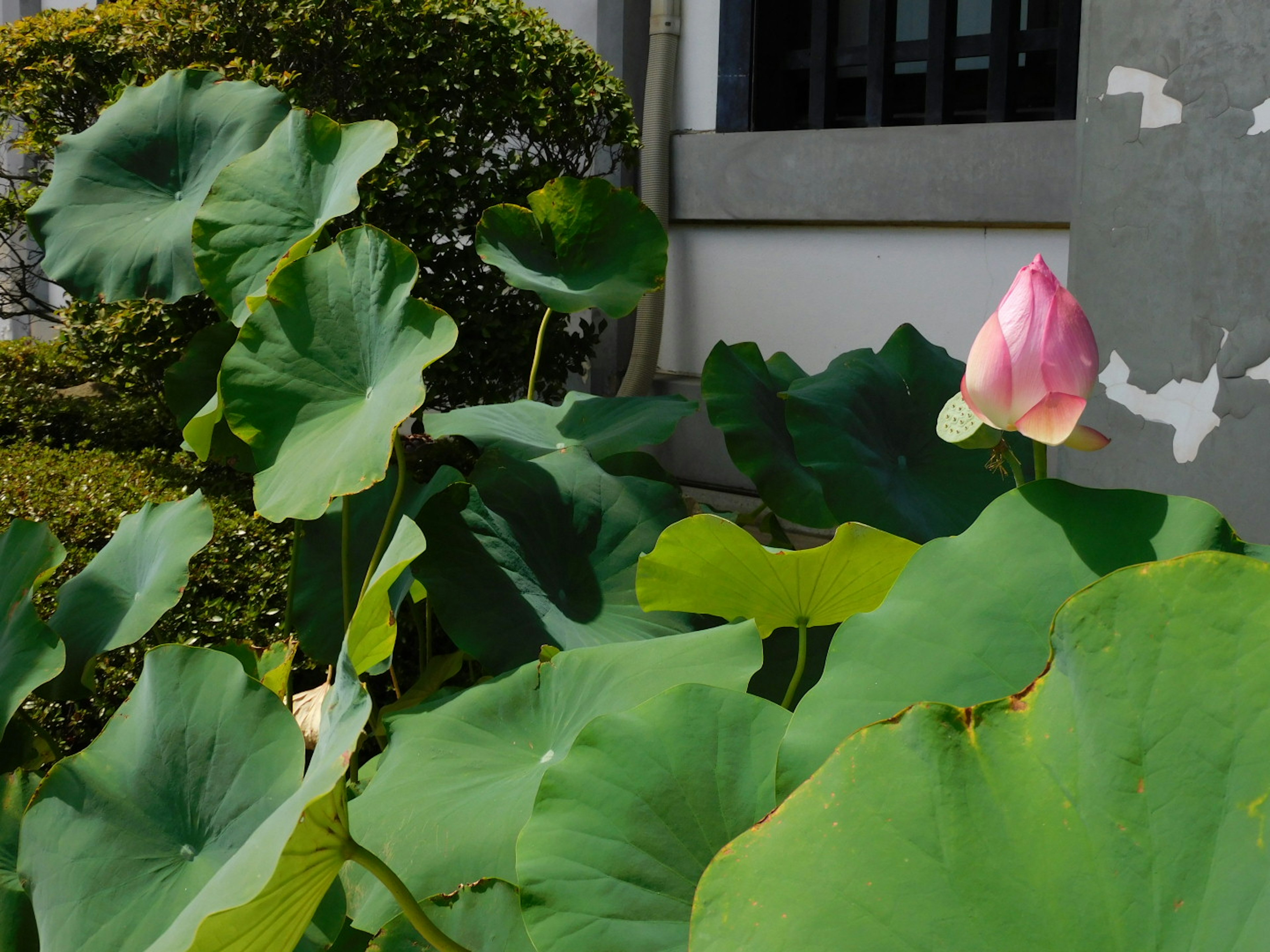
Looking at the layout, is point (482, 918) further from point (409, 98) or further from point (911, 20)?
point (911, 20)

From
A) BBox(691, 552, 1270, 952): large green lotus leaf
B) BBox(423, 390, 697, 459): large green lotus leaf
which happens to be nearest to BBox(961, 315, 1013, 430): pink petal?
BBox(691, 552, 1270, 952): large green lotus leaf

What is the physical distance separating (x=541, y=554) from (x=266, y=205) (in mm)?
567

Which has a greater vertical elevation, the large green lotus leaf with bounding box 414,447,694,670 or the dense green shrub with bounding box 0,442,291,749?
the large green lotus leaf with bounding box 414,447,694,670

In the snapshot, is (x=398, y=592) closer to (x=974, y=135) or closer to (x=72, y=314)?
(x=974, y=135)

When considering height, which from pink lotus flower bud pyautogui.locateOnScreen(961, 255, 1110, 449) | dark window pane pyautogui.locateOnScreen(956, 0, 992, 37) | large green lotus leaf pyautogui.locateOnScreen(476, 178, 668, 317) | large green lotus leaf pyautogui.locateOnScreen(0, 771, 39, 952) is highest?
dark window pane pyautogui.locateOnScreen(956, 0, 992, 37)

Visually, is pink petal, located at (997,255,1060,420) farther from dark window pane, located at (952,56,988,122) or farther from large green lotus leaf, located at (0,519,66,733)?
dark window pane, located at (952,56,988,122)

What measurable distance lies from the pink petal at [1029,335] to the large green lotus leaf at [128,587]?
0.88 m

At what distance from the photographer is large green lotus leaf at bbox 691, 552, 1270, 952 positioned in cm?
36

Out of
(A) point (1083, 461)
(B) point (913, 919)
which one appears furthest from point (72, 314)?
(B) point (913, 919)

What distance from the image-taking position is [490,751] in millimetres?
882

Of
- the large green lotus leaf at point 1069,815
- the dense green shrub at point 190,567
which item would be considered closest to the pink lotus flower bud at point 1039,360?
the large green lotus leaf at point 1069,815

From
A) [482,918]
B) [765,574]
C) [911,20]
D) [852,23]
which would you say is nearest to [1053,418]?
[765,574]

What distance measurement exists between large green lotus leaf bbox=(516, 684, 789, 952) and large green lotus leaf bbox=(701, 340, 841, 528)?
2.26 feet

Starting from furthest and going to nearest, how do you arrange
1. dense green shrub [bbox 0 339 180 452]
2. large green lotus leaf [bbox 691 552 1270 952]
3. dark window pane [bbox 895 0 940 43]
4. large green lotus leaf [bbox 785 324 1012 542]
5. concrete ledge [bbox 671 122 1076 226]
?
dense green shrub [bbox 0 339 180 452] < dark window pane [bbox 895 0 940 43] < concrete ledge [bbox 671 122 1076 226] < large green lotus leaf [bbox 785 324 1012 542] < large green lotus leaf [bbox 691 552 1270 952]
